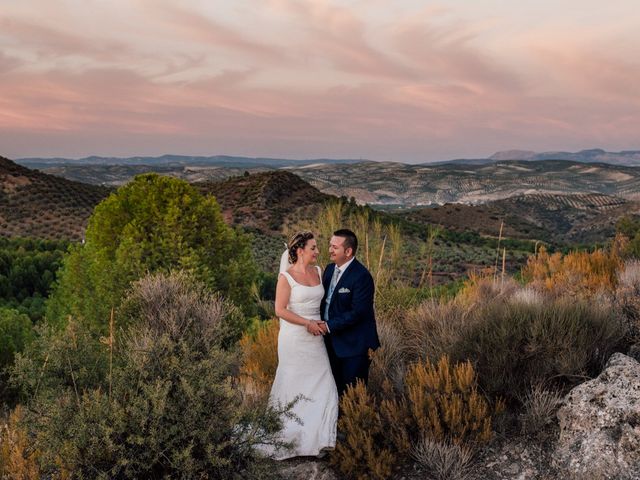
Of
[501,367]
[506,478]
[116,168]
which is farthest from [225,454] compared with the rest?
[116,168]

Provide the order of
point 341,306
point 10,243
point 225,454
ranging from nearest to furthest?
point 225,454 → point 341,306 → point 10,243

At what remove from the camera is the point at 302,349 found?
16.3 feet

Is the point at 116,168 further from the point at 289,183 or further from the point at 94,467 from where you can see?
the point at 94,467

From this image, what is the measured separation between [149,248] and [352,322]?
522 centimetres

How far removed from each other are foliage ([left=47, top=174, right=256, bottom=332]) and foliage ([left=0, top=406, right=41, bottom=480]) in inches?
158

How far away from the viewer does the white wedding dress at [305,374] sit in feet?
15.6

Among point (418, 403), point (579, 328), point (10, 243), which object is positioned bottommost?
point (10, 243)

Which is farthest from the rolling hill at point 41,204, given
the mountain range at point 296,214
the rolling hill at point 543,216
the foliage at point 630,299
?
the foliage at point 630,299

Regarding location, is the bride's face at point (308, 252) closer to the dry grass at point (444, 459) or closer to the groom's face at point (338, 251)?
the groom's face at point (338, 251)

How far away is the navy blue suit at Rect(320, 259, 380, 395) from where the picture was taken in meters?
4.86

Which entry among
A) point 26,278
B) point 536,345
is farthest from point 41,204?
point 536,345

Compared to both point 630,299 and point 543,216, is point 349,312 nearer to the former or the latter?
point 630,299

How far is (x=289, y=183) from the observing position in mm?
71625

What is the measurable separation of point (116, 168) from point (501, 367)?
187947 millimetres
